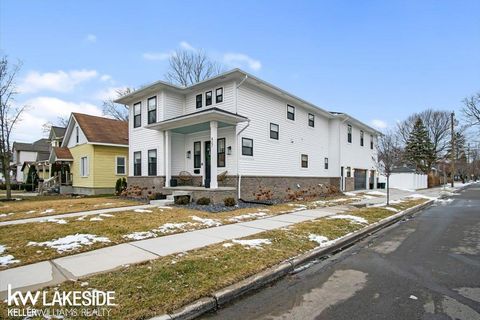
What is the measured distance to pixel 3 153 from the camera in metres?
18.3

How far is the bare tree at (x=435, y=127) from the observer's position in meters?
50.5

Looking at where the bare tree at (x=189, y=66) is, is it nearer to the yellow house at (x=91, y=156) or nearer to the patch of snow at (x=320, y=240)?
the yellow house at (x=91, y=156)

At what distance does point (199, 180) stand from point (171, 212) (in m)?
5.46

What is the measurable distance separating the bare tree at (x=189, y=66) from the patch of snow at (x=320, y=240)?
2878 cm

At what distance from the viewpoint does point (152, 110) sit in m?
17.1

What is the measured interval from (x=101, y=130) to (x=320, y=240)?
2133 cm

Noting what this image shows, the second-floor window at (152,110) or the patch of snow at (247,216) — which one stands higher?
the second-floor window at (152,110)

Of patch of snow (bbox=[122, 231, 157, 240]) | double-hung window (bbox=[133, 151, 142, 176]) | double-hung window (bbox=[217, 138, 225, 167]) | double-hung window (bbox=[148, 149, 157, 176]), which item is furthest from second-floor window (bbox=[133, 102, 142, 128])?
patch of snow (bbox=[122, 231, 157, 240])

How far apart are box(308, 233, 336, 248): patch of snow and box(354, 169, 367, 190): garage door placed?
2151 cm

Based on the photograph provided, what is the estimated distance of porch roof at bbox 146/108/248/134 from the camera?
42.8 feet

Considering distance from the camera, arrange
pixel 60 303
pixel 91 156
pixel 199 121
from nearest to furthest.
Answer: pixel 60 303, pixel 199 121, pixel 91 156

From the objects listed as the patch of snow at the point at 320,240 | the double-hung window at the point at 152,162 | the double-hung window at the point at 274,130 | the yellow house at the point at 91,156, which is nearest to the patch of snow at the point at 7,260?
the patch of snow at the point at 320,240

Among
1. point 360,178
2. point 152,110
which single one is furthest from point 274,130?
point 360,178

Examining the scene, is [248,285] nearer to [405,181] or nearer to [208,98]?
[208,98]
